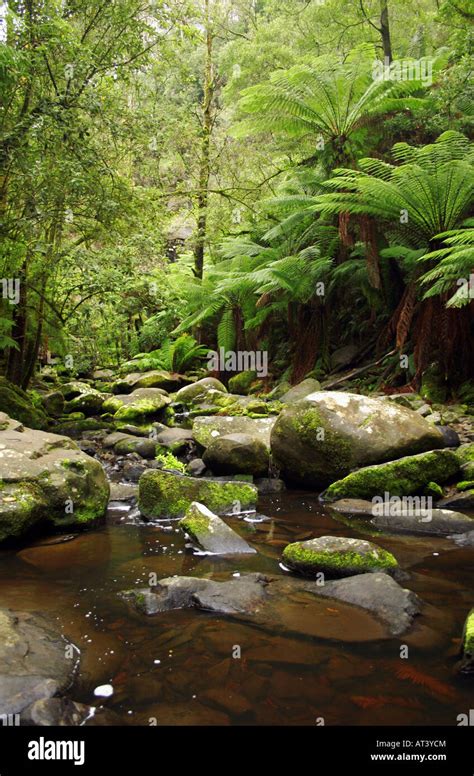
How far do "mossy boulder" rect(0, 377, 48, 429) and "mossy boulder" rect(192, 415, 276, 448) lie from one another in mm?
2340

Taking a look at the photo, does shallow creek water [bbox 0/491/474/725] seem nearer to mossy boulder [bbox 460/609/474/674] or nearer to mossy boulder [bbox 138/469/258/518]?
mossy boulder [bbox 460/609/474/674]

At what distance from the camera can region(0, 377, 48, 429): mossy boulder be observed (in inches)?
270

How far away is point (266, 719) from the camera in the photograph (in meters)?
1.84

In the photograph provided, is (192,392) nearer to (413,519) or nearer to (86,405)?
Answer: (86,405)

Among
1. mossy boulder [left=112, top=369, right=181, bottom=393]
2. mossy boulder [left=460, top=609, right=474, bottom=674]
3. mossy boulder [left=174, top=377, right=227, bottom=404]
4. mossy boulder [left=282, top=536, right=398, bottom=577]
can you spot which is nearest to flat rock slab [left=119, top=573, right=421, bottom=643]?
mossy boulder [left=282, top=536, right=398, bottom=577]

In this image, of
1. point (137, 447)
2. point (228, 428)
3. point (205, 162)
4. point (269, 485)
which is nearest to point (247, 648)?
point (269, 485)

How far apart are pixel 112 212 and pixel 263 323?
463 centimetres

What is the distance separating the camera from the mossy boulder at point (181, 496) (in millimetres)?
4379

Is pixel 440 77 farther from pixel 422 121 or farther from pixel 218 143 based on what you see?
pixel 218 143

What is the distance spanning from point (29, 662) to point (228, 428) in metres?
4.17

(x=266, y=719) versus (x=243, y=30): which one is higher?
(x=243, y=30)

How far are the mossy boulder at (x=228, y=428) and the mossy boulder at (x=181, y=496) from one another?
141 centimetres
